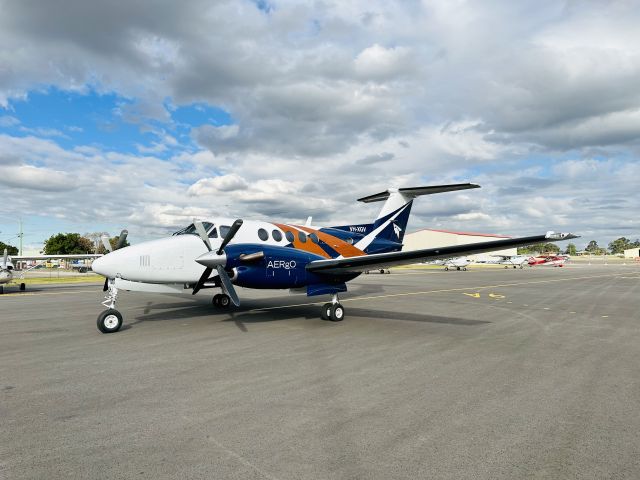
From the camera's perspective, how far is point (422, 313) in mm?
13422

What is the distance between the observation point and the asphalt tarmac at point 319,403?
3.43 metres

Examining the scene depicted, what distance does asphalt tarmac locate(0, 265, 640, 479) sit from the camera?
343 centimetres

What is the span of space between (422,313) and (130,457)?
11.2 meters

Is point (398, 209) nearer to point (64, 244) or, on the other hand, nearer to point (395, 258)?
point (395, 258)

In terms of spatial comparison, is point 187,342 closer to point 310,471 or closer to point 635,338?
point 310,471

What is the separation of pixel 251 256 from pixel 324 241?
172 inches

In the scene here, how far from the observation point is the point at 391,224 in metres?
17.8

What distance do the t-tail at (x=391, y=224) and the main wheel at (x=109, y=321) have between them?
9.39 metres

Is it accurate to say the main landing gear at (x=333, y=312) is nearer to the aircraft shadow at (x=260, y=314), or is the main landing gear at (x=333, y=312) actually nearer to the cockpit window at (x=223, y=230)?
the aircraft shadow at (x=260, y=314)

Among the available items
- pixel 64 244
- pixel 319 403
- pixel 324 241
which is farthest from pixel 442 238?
pixel 319 403

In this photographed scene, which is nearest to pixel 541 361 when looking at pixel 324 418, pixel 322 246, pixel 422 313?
pixel 324 418

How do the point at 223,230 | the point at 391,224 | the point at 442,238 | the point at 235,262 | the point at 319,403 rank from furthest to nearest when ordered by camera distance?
the point at 442,238 < the point at 391,224 < the point at 223,230 < the point at 235,262 < the point at 319,403

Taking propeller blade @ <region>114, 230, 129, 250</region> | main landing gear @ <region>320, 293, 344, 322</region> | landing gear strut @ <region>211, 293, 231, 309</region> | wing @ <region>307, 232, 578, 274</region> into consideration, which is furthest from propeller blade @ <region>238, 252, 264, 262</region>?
landing gear strut @ <region>211, 293, 231, 309</region>

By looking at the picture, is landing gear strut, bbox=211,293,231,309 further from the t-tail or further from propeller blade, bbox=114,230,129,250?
the t-tail
